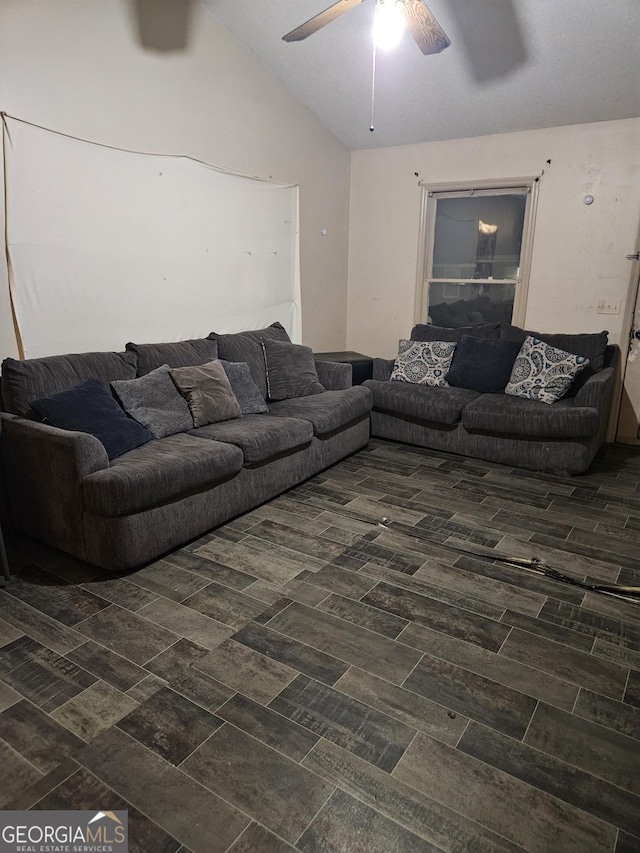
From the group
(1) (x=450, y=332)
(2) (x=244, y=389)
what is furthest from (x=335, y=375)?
(1) (x=450, y=332)

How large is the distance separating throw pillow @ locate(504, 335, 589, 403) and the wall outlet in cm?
57

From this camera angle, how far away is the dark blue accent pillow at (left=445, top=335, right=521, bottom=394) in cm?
431

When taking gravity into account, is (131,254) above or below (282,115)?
below

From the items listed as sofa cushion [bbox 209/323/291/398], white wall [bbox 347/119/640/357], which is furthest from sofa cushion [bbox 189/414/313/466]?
white wall [bbox 347/119/640/357]

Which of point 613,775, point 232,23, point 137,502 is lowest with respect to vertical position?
point 613,775

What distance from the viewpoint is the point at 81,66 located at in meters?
3.04

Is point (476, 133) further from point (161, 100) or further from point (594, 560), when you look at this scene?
point (594, 560)

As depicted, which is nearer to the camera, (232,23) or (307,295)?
(232,23)

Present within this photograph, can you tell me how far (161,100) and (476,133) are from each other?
261cm

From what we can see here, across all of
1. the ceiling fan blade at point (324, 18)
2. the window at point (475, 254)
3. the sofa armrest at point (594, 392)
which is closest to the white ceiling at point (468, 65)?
the window at point (475, 254)

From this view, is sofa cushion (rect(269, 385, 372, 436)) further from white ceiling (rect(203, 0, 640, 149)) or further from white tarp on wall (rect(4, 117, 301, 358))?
white ceiling (rect(203, 0, 640, 149))

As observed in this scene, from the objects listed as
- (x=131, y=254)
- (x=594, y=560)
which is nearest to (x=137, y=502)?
(x=131, y=254)

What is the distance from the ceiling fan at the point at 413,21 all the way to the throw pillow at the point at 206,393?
1.85 meters

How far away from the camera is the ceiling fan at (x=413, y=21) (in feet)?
8.07
